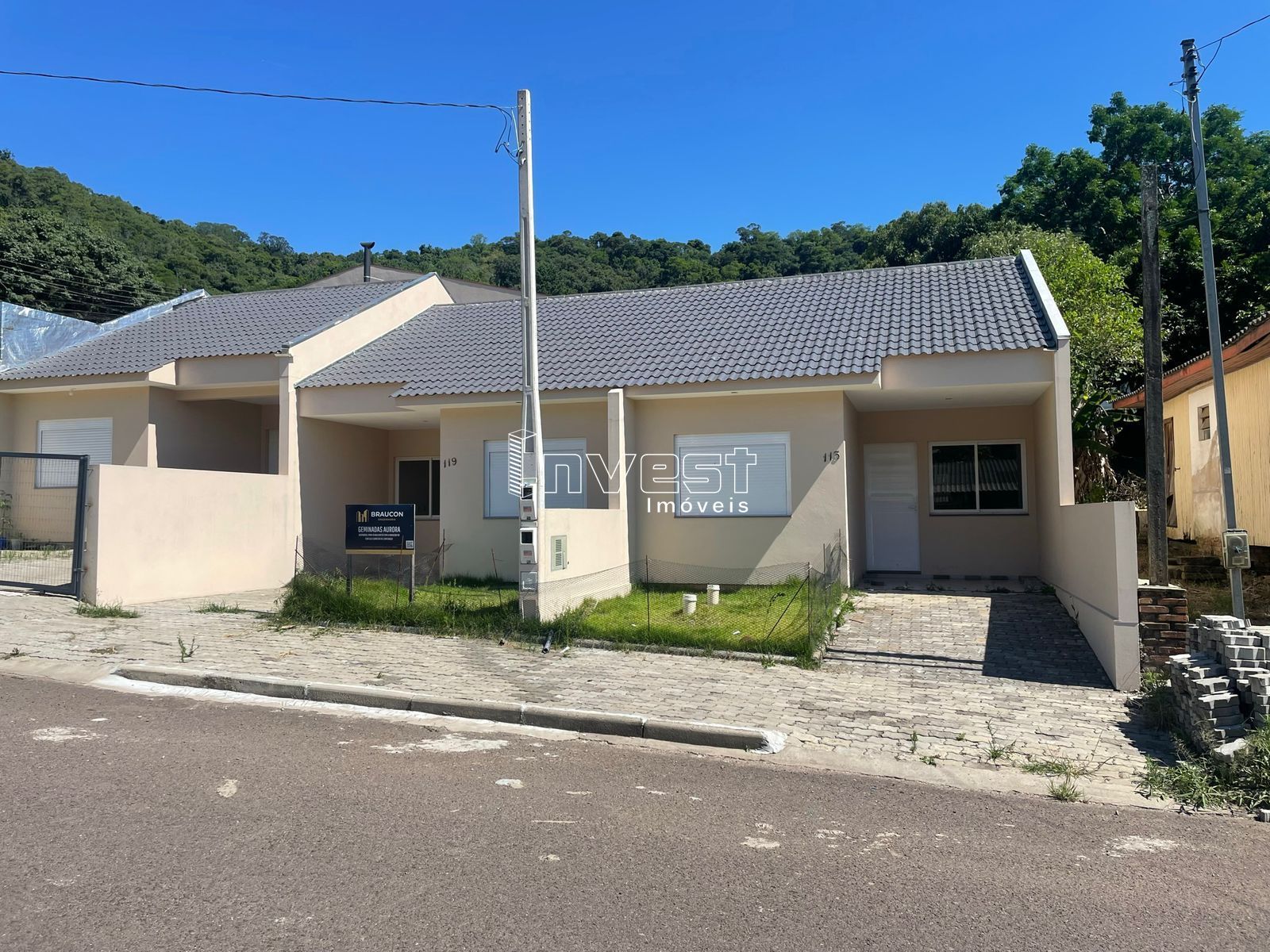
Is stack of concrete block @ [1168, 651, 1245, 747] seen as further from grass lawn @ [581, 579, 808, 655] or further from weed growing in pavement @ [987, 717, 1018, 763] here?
grass lawn @ [581, 579, 808, 655]

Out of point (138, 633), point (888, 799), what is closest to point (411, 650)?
point (138, 633)

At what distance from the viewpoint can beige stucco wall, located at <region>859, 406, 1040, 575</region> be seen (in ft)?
51.6

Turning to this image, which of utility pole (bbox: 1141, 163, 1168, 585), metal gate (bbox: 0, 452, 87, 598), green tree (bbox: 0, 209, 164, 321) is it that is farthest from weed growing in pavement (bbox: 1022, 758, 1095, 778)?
green tree (bbox: 0, 209, 164, 321)

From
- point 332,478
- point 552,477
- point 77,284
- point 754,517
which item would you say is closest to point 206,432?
point 332,478

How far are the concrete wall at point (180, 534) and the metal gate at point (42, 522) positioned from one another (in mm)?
335

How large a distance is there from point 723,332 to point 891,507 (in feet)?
15.3

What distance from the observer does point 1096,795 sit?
5645mm

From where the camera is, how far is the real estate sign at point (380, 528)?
12.3 metres

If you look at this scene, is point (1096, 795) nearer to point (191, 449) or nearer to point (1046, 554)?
point (1046, 554)

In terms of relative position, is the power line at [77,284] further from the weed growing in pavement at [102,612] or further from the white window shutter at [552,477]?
the white window shutter at [552,477]

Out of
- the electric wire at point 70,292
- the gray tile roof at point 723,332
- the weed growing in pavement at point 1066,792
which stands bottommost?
the weed growing in pavement at point 1066,792

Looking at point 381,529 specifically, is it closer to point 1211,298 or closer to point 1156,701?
point 1156,701

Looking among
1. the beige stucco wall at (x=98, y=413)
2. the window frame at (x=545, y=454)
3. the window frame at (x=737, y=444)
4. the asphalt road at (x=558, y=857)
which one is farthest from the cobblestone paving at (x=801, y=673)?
the beige stucco wall at (x=98, y=413)

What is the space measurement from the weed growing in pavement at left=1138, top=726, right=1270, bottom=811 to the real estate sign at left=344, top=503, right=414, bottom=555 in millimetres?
9330
